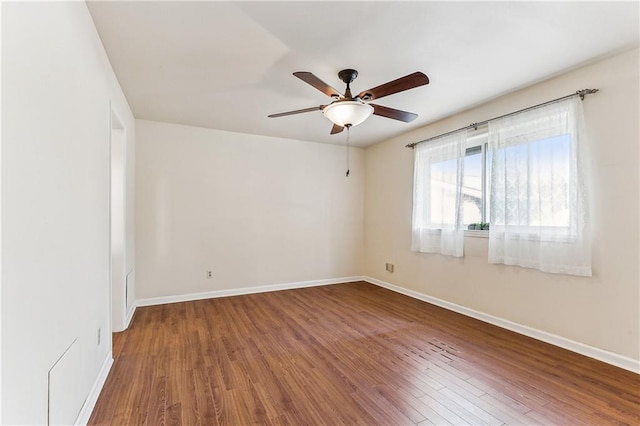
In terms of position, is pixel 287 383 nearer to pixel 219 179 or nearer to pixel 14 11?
pixel 14 11

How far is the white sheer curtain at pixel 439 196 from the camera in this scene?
12.0ft

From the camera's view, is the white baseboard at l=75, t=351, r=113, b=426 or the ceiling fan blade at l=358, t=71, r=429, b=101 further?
the ceiling fan blade at l=358, t=71, r=429, b=101

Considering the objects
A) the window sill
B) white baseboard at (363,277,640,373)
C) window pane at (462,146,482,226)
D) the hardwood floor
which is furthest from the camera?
window pane at (462,146,482,226)

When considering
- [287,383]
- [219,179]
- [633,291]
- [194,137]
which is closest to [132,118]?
[194,137]

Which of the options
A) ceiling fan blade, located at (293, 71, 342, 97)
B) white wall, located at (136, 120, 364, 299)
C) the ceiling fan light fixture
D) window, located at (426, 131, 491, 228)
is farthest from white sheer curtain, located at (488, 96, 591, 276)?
white wall, located at (136, 120, 364, 299)

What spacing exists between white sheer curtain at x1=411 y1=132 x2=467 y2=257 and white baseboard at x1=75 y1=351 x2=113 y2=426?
366cm

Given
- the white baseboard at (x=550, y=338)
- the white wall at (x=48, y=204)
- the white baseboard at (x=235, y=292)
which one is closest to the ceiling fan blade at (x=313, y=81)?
the white wall at (x=48, y=204)

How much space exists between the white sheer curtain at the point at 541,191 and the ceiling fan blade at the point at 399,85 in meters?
1.53

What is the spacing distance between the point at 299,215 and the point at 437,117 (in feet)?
8.45

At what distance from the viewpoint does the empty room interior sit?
1396 millimetres

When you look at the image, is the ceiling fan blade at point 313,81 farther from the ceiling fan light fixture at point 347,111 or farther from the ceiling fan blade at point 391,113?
the ceiling fan blade at point 391,113

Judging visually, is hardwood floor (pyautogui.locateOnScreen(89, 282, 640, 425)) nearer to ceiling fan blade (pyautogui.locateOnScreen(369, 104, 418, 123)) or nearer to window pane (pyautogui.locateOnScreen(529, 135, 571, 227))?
window pane (pyautogui.locateOnScreen(529, 135, 571, 227))

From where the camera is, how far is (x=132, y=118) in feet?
12.3

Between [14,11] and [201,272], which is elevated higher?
[14,11]
